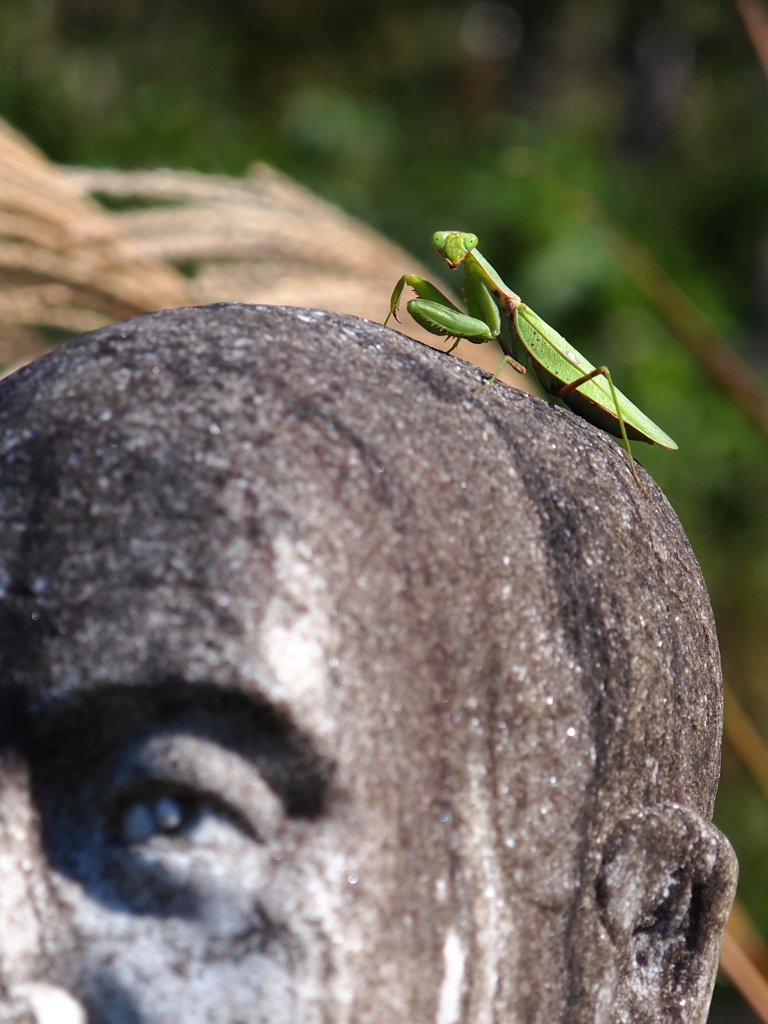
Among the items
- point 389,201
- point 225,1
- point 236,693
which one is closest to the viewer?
point 236,693

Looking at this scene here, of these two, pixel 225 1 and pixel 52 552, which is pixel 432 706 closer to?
pixel 52 552

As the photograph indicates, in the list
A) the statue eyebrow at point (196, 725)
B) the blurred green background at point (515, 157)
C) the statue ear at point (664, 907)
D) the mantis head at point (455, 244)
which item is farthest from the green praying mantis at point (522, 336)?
the blurred green background at point (515, 157)

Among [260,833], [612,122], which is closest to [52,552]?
[260,833]

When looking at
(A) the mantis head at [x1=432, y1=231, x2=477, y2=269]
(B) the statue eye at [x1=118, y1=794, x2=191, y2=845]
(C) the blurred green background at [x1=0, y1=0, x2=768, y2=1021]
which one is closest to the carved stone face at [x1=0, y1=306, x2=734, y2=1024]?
(B) the statue eye at [x1=118, y1=794, x2=191, y2=845]

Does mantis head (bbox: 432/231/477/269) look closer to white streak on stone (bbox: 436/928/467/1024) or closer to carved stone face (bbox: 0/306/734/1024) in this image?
carved stone face (bbox: 0/306/734/1024)

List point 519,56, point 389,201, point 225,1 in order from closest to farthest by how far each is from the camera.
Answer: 1. point 389,201
2. point 225,1
3. point 519,56

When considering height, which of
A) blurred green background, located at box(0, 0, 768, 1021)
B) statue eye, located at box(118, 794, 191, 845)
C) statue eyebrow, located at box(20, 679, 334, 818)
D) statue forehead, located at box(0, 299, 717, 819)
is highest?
statue forehead, located at box(0, 299, 717, 819)

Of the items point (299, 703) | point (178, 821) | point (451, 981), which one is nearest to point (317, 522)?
point (299, 703)
